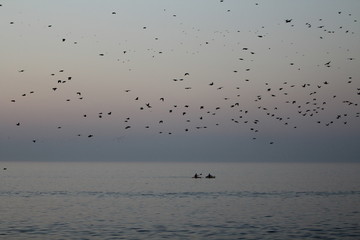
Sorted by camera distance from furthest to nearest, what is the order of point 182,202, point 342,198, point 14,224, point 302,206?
point 342,198, point 182,202, point 302,206, point 14,224

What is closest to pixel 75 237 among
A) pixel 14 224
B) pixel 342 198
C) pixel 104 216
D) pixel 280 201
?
pixel 14 224

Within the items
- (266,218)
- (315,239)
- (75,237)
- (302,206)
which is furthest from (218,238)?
(302,206)

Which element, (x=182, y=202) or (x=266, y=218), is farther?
(x=182, y=202)

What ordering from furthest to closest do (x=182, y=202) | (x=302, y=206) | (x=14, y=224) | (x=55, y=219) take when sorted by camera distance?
(x=182, y=202), (x=302, y=206), (x=55, y=219), (x=14, y=224)

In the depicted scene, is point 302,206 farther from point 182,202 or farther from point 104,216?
point 104,216

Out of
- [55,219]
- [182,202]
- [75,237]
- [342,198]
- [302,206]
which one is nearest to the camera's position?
[75,237]

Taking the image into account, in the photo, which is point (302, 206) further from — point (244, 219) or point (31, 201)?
point (31, 201)

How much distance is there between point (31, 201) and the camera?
9638 cm

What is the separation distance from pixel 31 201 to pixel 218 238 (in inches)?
1899

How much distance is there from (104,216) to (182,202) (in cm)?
2421

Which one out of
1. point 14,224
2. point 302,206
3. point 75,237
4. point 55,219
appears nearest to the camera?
point 75,237

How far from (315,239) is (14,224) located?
30527 mm

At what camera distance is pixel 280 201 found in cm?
9850

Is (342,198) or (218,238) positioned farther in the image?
(342,198)
